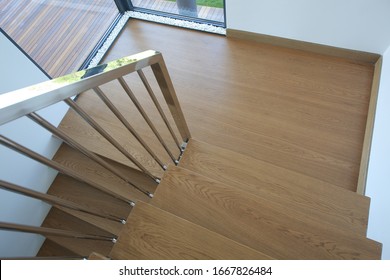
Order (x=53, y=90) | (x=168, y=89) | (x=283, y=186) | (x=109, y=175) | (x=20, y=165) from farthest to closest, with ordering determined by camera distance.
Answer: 1. (x=109, y=175)
2. (x=20, y=165)
3. (x=283, y=186)
4. (x=168, y=89)
5. (x=53, y=90)

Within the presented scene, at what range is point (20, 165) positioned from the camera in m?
1.84

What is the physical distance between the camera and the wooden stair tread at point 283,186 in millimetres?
1559

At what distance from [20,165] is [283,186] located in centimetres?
177

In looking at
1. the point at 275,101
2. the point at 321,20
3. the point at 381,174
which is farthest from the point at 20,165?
the point at 321,20

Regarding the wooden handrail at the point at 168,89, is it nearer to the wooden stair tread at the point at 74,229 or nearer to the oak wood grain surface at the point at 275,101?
the oak wood grain surface at the point at 275,101

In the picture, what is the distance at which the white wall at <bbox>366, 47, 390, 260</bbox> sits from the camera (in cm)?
135

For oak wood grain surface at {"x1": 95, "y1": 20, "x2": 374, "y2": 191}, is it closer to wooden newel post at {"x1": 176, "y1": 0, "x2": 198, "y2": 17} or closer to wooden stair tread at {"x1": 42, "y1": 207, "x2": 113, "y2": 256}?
wooden newel post at {"x1": 176, "y1": 0, "x2": 198, "y2": 17}

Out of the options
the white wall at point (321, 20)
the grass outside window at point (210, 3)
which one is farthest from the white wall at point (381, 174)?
the grass outside window at point (210, 3)

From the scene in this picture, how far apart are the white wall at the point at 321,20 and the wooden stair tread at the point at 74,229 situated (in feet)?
7.24

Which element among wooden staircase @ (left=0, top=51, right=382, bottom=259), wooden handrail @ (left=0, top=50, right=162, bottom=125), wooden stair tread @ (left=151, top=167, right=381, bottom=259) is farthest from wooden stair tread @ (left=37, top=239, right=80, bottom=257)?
wooden handrail @ (left=0, top=50, right=162, bottom=125)

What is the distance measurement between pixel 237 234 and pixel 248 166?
0.52 m

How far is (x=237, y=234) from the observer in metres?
1.41

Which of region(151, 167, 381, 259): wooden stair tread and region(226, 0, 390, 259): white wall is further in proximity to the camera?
region(226, 0, 390, 259): white wall

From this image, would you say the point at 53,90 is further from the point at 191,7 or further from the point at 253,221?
the point at 191,7
